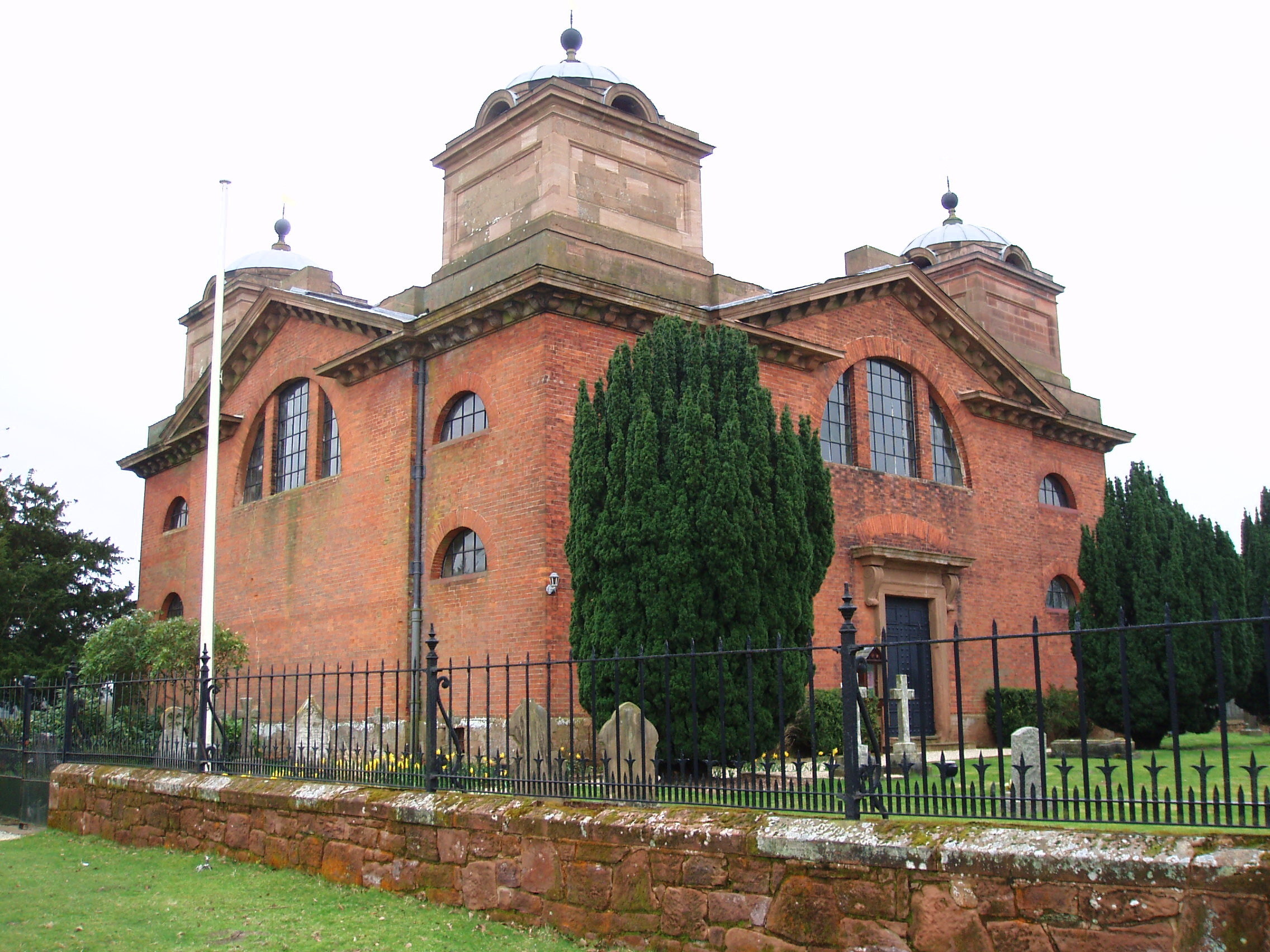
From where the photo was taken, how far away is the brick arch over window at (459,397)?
53.9ft

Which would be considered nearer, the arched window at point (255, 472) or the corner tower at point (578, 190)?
the corner tower at point (578, 190)

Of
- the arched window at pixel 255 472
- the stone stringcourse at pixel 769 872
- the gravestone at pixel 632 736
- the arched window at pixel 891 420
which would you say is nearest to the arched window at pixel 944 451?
the arched window at pixel 891 420

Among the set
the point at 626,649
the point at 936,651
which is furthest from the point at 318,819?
the point at 936,651

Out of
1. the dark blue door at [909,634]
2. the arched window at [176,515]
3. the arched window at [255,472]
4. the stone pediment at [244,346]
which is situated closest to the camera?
the dark blue door at [909,634]

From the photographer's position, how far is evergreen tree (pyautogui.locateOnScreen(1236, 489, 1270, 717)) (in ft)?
66.8

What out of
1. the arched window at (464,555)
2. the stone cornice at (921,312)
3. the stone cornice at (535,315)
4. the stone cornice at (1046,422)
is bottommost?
the arched window at (464,555)

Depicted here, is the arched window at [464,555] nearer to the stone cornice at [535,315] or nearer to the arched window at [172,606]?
the stone cornice at [535,315]

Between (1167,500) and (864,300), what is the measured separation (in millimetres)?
5843

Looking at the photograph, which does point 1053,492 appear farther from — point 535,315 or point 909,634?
point 535,315

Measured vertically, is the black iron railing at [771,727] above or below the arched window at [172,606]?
below

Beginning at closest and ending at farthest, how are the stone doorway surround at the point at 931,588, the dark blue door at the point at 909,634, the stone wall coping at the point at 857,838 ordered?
1. the stone wall coping at the point at 857,838
2. the dark blue door at the point at 909,634
3. the stone doorway surround at the point at 931,588

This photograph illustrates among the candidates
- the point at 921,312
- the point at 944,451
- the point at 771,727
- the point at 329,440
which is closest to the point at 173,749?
the point at 771,727

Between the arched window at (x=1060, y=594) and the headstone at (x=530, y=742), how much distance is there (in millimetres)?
11892

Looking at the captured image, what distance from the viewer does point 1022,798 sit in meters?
5.35
